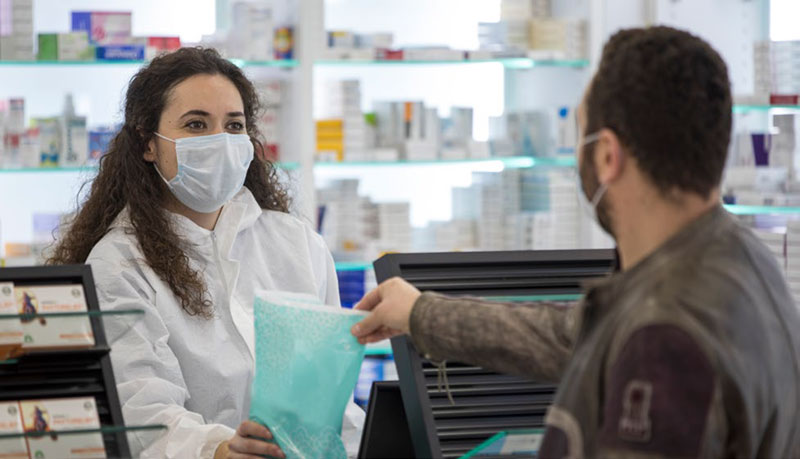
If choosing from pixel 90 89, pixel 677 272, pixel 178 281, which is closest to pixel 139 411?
pixel 178 281

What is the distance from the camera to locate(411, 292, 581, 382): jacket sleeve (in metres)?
1.56

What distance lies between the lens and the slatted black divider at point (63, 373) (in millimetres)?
1541

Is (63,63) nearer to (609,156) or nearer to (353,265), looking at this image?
(353,265)

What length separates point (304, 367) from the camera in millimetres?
1619

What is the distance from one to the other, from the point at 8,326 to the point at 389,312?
0.54 metres

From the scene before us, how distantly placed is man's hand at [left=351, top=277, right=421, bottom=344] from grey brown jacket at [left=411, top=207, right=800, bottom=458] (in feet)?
1.37

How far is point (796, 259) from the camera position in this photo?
14.6ft

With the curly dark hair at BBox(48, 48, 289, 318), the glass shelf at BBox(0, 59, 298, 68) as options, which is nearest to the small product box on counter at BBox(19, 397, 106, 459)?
the curly dark hair at BBox(48, 48, 289, 318)

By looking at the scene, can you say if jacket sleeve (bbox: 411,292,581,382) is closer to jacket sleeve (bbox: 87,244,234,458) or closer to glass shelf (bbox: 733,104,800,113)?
jacket sleeve (bbox: 87,244,234,458)

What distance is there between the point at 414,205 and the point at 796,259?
6.93ft

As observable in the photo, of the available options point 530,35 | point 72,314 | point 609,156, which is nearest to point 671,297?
point 609,156

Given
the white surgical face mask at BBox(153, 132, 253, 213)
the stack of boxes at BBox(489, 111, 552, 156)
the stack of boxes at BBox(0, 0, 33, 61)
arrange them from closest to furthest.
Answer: the white surgical face mask at BBox(153, 132, 253, 213) → the stack of boxes at BBox(0, 0, 33, 61) → the stack of boxes at BBox(489, 111, 552, 156)

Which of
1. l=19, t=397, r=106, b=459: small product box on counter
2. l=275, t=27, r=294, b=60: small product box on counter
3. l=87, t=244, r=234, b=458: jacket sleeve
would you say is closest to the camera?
l=19, t=397, r=106, b=459: small product box on counter

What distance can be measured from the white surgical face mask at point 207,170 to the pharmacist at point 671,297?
58.5 inches
